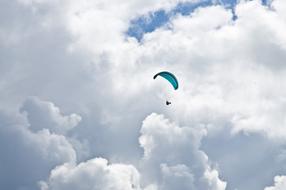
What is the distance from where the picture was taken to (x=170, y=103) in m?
54.1

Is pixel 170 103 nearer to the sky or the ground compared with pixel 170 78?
nearer to the ground

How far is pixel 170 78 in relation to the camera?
6000cm

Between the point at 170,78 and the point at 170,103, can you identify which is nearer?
the point at 170,103

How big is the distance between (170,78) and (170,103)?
27.8 feet
